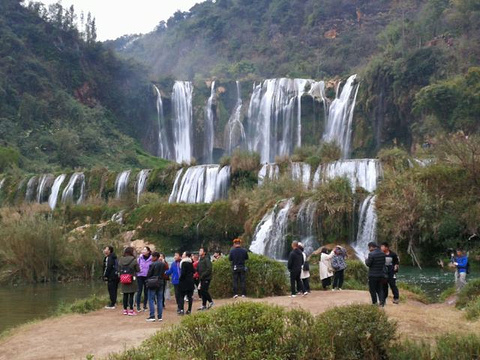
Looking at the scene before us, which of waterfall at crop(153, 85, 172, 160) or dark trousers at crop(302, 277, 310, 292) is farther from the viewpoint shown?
waterfall at crop(153, 85, 172, 160)

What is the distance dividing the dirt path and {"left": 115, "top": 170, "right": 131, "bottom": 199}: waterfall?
34.0m

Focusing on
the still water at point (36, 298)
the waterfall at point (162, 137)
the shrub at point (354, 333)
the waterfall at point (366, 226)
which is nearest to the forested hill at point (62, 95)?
the waterfall at point (162, 137)

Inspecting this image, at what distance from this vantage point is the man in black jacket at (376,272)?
45.8ft

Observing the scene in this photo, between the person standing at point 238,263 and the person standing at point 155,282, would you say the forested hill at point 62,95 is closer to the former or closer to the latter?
the person standing at point 238,263

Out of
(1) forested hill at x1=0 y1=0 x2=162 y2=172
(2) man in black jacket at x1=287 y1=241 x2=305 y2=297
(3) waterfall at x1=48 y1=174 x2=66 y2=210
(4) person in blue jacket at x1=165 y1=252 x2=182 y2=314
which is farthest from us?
(1) forested hill at x1=0 y1=0 x2=162 y2=172

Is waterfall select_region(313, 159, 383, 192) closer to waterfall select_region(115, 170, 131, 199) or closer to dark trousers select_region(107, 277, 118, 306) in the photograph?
waterfall select_region(115, 170, 131, 199)

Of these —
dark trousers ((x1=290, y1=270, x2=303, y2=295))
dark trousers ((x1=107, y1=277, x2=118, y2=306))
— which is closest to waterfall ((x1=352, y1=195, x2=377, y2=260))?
dark trousers ((x1=290, y1=270, x2=303, y2=295))

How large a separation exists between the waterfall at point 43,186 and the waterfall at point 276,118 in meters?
21.2

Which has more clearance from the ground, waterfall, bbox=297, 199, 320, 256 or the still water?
waterfall, bbox=297, 199, 320, 256

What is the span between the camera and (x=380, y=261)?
45.8 feet

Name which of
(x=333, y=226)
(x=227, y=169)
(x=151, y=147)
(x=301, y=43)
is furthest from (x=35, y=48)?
(x=333, y=226)

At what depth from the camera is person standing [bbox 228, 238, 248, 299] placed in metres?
16.4

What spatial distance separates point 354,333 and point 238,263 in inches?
276

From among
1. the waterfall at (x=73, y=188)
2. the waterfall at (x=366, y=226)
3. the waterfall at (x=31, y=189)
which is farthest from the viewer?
the waterfall at (x=31, y=189)
